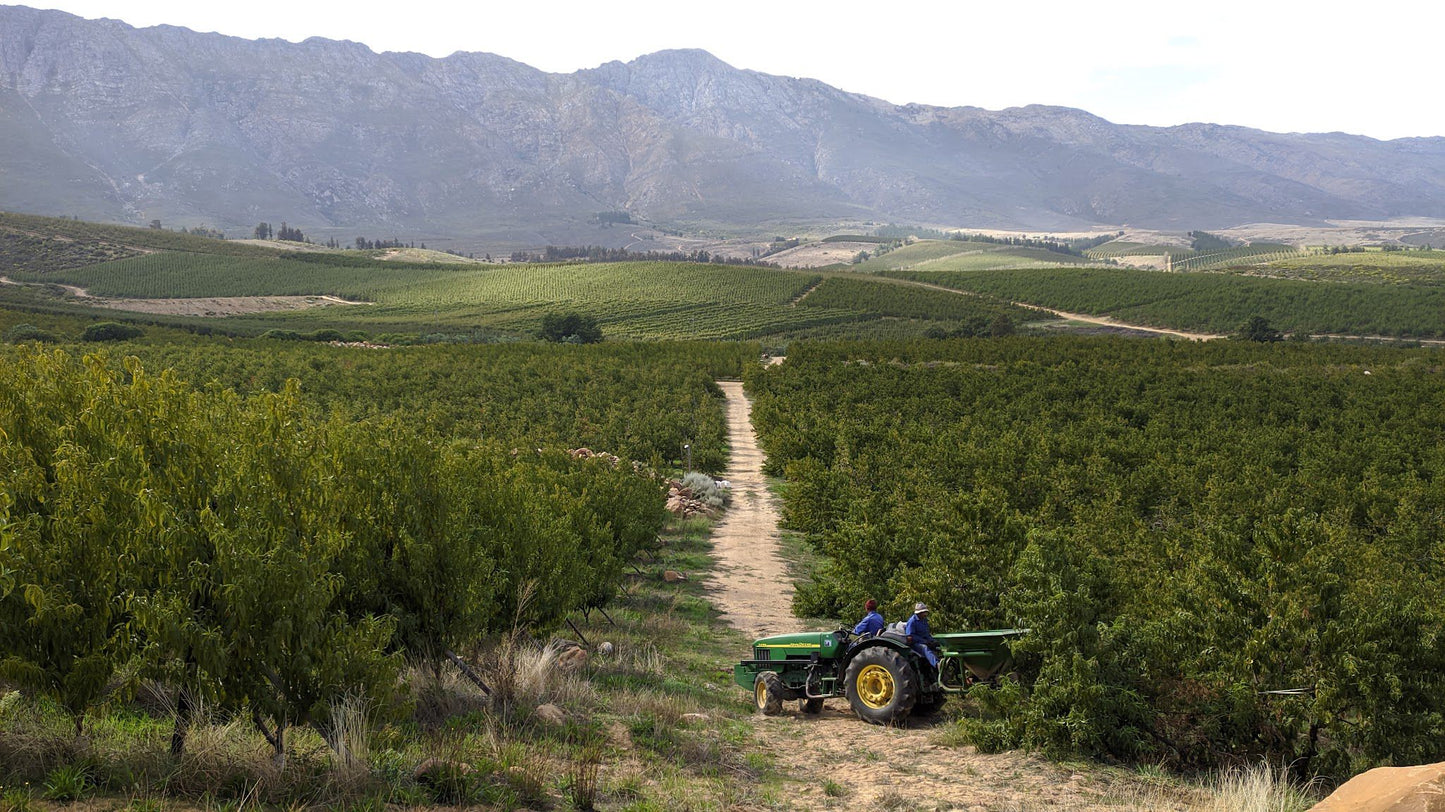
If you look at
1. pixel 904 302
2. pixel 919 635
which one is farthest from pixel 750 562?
pixel 904 302

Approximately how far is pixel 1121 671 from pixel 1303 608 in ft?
6.98

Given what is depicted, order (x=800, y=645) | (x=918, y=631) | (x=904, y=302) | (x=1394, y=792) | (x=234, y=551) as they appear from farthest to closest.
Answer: (x=904, y=302) < (x=800, y=645) < (x=918, y=631) < (x=234, y=551) < (x=1394, y=792)

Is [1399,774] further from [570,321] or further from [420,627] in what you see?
[570,321]

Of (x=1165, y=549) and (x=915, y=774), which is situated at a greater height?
(x=1165, y=549)

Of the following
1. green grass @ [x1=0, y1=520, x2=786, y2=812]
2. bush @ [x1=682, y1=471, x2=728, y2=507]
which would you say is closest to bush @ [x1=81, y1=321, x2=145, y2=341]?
bush @ [x1=682, y1=471, x2=728, y2=507]

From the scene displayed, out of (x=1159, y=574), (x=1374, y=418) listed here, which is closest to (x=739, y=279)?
(x=1374, y=418)

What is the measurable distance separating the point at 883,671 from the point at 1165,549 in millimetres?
8976

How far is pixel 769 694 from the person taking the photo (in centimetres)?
1366

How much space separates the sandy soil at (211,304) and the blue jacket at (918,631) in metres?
143

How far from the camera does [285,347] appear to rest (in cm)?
7700

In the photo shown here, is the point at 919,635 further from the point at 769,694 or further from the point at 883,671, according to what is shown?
the point at 769,694

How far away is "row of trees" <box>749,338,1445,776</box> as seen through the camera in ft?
35.0

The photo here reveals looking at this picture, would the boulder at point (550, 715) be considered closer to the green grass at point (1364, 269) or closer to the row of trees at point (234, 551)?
the row of trees at point (234, 551)

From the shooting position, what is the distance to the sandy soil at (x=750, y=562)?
21.3m
